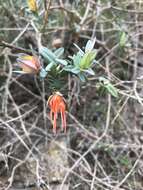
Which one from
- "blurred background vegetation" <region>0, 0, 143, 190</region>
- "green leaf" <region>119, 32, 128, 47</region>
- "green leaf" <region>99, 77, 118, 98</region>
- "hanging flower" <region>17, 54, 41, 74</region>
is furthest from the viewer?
"green leaf" <region>119, 32, 128, 47</region>

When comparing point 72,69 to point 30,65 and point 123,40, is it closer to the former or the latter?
point 30,65

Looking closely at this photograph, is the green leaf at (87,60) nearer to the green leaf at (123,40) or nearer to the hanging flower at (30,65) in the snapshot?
the hanging flower at (30,65)

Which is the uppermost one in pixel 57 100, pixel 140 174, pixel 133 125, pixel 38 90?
pixel 57 100

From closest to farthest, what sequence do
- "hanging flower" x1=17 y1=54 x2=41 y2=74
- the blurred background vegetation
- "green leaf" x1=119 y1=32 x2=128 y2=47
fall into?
"hanging flower" x1=17 y1=54 x2=41 y2=74, the blurred background vegetation, "green leaf" x1=119 y1=32 x2=128 y2=47

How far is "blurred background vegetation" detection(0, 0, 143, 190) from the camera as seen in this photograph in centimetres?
175

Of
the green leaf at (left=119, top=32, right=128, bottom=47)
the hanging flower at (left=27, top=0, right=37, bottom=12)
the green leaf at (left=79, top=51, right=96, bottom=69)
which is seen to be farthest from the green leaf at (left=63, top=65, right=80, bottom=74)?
the green leaf at (left=119, top=32, right=128, bottom=47)

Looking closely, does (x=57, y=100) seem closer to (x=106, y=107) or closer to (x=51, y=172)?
(x=51, y=172)

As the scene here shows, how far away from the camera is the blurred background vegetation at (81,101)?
1755 mm

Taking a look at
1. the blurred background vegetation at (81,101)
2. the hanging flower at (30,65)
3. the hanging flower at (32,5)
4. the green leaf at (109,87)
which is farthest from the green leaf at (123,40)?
the hanging flower at (30,65)

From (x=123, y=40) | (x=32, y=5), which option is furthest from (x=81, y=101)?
(x=32, y=5)

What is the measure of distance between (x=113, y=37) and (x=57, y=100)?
2.82 ft

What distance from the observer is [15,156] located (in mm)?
1783

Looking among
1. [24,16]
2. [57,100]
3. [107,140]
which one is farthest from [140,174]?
[24,16]

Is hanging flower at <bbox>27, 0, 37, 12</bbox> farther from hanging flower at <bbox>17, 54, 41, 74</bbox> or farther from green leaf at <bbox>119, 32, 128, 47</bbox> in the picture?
green leaf at <bbox>119, 32, 128, 47</bbox>
